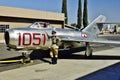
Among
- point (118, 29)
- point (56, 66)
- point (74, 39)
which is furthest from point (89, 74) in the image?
point (118, 29)

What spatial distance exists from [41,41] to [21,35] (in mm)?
1477

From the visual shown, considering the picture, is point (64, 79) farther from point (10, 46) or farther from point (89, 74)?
point (10, 46)

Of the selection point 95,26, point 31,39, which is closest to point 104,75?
point 31,39

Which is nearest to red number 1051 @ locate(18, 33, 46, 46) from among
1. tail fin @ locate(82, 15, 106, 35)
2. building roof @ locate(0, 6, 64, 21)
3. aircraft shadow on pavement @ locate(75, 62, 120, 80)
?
aircraft shadow on pavement @ locate(75, 62, 120, 80)

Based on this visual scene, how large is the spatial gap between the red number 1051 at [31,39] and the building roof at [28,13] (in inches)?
803

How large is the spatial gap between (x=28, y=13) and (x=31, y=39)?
80.4ft

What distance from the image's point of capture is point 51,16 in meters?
42.4

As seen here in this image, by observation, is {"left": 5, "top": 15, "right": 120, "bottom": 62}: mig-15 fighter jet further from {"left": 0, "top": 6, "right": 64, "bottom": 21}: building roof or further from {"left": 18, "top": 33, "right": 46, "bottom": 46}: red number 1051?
{"left": 0, "top": 6, "right": 64, "bottom": 21}: building roof

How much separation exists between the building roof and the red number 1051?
2039 centimetres

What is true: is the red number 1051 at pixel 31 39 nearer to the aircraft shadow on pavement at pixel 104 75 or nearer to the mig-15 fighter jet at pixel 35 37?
the mig-15 fighter jet at pixel 35 37

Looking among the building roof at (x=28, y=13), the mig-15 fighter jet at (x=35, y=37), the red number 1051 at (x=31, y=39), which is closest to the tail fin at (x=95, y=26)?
the mig-15 fighter jet at (x=35, y=37)

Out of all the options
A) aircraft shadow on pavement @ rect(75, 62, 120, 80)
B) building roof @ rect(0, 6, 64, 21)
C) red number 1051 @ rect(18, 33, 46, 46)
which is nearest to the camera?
aircraft shadow on pavement @ rect(75, 62, 120, 80)

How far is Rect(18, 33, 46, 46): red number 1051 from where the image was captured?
13.0 metres

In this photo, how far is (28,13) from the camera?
37.4 m
